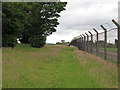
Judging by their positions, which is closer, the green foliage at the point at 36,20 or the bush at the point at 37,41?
the green foliage at the point at 36,20

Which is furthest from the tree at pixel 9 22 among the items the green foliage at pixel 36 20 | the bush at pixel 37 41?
the bush at pixel 37 41

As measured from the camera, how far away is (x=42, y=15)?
118ft

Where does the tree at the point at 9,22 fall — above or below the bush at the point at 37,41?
above

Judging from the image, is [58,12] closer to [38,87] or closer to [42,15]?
[42,15]

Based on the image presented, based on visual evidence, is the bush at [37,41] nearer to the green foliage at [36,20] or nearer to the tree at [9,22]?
the green foliage at [36,20]

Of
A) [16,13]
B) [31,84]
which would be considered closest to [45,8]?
[16,13]

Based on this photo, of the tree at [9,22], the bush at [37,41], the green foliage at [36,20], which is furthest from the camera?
the bush at [37,41]

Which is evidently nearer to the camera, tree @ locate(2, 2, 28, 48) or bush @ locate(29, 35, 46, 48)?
tree @ locate(2, 2, 28, 48)

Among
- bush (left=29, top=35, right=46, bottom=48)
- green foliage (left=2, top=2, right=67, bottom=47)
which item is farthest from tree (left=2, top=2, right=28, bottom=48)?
bush (left=29, top=35, right=46, bottom=48)

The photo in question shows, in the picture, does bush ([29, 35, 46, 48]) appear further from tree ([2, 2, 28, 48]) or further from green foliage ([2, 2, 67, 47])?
tree ([2, 2, 28, 48])

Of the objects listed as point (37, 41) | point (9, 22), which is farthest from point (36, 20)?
point (9, 22)

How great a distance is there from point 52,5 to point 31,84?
101 feet

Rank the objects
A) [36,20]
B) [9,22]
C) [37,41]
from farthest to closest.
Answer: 1. [36,20]
2. [37,41]
3. [9,22]

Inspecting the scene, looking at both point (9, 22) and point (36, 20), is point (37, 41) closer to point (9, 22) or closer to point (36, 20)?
point (36, 20)
